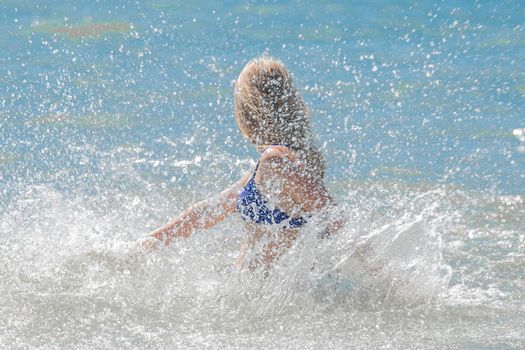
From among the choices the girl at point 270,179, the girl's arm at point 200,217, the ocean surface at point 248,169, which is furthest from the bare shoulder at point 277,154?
the ocean surface at point 248,169

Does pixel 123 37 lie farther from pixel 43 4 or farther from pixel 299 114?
pixel 299 114

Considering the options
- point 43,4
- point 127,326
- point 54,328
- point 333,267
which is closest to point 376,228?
point 333,267

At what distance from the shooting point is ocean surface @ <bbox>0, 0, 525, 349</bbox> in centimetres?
408

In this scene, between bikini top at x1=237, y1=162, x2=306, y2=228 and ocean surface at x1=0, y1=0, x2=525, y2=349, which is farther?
bikini top at x1=237, y1=162, x2=306, y2=228

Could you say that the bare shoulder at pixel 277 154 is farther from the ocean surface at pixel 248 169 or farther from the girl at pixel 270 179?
the ocean surface at pixel 248 169

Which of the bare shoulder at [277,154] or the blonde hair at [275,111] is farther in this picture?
the blonde hair at [275,111]

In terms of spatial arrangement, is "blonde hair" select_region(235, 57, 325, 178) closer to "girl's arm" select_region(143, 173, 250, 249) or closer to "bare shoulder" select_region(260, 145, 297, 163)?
"bare shoulder" select_region(260, 145, 297, 163)

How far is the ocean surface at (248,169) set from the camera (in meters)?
4.08

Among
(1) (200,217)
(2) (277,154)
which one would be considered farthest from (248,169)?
(2) (277,154)

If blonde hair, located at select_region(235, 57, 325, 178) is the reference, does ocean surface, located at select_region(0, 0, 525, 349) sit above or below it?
below

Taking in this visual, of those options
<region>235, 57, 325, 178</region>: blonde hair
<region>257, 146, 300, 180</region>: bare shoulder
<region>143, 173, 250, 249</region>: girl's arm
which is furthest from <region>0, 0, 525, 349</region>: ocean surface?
<region>235, 57, 325, 178</region>: blonde hair

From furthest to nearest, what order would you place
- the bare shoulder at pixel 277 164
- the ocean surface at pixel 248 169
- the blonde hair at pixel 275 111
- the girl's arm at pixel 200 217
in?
the girl's arm at pixel 200 217, the blonde hair at pixel 275 111, the bare shoulder at pixel 277 164, the ocean surface at pixel 248 169

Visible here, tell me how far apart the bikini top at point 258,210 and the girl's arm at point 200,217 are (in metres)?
0.11

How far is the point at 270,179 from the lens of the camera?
4.57m
